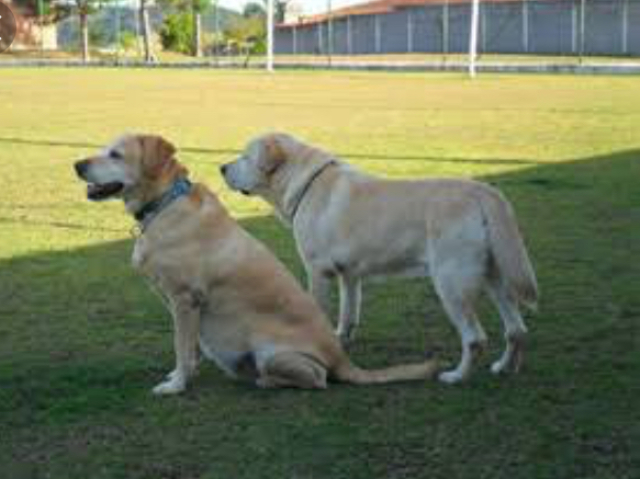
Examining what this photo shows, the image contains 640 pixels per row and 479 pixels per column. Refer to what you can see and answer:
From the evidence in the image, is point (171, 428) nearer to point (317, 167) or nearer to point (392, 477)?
point (392, 477)

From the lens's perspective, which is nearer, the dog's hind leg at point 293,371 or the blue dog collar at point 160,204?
the dog's hind leg at point 293,371

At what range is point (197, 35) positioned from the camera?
7219 cm

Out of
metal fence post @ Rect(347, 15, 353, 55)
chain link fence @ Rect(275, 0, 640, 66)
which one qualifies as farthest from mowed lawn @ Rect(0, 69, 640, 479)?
metal fence post @ Rect(347, 15, 353, 55)

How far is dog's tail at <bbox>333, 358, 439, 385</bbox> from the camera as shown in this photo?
586 cm

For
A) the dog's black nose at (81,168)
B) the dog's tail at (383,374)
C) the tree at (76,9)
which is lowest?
the dog's tail at (383,374)

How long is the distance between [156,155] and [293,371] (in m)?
1.11

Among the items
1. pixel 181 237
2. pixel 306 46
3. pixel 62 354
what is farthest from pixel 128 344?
pixel 306 46

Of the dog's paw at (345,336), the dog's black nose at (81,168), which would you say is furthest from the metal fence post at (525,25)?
the dog's black nose at (81,168)

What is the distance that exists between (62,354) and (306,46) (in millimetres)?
68836

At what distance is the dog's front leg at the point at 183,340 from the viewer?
19.0ft

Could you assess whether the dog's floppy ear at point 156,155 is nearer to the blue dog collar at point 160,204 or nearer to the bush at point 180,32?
the blue dog collar at point 160,204

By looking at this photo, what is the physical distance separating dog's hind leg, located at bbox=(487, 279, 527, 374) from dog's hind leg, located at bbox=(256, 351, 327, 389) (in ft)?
2.98

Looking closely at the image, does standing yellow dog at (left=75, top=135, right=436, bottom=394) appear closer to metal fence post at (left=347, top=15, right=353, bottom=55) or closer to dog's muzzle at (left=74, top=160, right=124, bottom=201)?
dog's muzzle at (left=74, top=160, right=124, bottom=201)

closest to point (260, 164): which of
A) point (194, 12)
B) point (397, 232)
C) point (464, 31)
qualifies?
point (397, 232)
